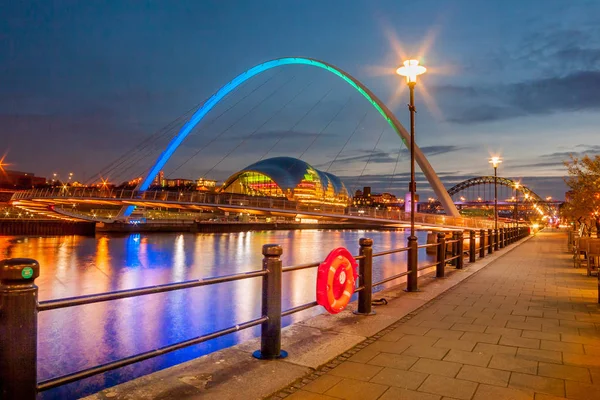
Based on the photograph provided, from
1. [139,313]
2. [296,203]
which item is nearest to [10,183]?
[296,203]

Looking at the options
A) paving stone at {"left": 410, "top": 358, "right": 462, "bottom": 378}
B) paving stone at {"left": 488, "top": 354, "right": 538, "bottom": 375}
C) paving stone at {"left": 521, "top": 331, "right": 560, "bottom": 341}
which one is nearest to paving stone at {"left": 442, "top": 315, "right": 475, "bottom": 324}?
paving stone at {"left": 521, "top": 331, "right": 560, "bottom": 341}

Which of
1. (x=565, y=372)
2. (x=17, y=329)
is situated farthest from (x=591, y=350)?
(x=17, y=329)

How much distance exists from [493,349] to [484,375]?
1100 millimetres

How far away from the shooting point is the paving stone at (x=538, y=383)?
4410 millimetres

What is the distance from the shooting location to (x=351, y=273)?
6.73 meters

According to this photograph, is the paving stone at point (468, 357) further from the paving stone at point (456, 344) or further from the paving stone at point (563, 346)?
the paving stone at point (563, 346)

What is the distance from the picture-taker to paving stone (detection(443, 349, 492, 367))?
5281 mm

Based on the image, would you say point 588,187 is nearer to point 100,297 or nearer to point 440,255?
point 440,255

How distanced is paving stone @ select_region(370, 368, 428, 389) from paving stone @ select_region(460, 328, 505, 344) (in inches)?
70.4

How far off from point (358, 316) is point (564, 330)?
3011 millimetres

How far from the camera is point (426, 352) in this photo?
222 inches

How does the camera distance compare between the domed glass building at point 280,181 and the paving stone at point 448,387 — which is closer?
the paving stone at point 448,387

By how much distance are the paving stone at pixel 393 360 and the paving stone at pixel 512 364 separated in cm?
87

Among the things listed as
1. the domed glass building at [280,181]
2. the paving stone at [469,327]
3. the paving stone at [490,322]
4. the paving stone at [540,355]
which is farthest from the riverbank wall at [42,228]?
the paving stone at [540,355]
